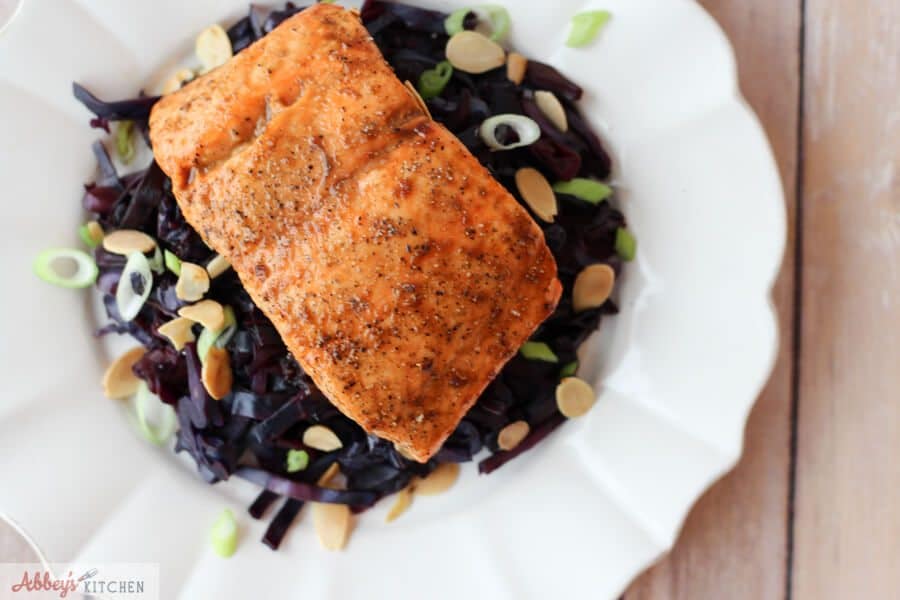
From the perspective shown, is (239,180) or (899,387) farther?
(899,387)

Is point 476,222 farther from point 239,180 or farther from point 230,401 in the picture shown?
point 230,401

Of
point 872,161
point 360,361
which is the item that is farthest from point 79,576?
point 872,161

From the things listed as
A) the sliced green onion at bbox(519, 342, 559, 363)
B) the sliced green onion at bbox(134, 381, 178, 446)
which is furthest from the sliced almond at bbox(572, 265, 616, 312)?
the sliced green onion at bbox(134, 381, 178, 446)

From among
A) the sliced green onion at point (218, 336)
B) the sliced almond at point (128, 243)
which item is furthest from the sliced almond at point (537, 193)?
the sliced almond at point (128, 243)

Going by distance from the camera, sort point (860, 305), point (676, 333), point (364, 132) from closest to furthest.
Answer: point (364, 132) → point (676, 333) → point (860, 305)

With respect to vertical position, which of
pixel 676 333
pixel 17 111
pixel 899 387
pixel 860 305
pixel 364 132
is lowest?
pixel 899 387
